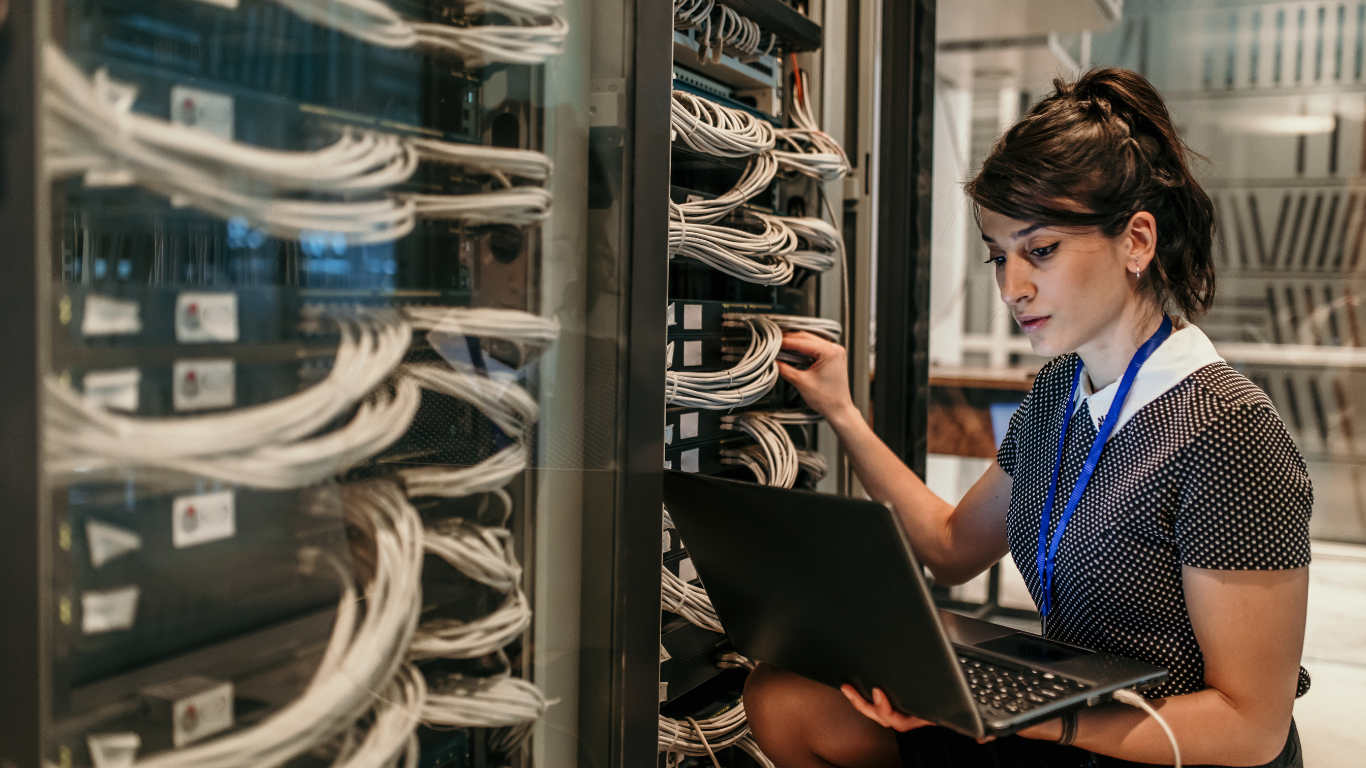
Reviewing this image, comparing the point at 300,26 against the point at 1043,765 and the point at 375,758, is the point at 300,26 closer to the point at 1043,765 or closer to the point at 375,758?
the point at 375,758

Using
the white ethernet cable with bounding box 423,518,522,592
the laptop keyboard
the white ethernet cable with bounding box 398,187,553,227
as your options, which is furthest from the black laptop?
the white ethernet cable with bounding box 398,187,553,227

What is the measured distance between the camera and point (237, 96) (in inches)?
27.8

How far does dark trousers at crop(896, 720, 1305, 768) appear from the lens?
3.57ft

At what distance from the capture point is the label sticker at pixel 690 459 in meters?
1.41

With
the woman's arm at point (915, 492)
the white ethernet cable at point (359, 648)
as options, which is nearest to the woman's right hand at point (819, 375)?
the woman's arm at point (915, 492)

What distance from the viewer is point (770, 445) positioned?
4.88ft

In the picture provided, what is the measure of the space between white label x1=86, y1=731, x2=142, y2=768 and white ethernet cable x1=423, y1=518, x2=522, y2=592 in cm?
28

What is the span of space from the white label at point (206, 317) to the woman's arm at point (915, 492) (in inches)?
35.6

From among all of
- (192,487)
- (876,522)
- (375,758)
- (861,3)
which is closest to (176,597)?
(192,487)

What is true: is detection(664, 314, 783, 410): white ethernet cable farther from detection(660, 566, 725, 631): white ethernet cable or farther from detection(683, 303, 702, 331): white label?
detection(660, 566, 725, 631): white ethernet cable

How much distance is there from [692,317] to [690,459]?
21cm

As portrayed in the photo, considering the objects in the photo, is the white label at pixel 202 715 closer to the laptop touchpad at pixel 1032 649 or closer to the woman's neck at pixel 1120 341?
the laptop touchpad at pixel 1032 649

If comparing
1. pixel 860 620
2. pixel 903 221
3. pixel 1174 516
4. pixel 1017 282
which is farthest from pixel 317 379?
pixel 903 221

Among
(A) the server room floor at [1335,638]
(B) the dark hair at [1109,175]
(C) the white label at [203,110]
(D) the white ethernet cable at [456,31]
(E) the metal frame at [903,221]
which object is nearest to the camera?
(C) the white label at [203,110]
